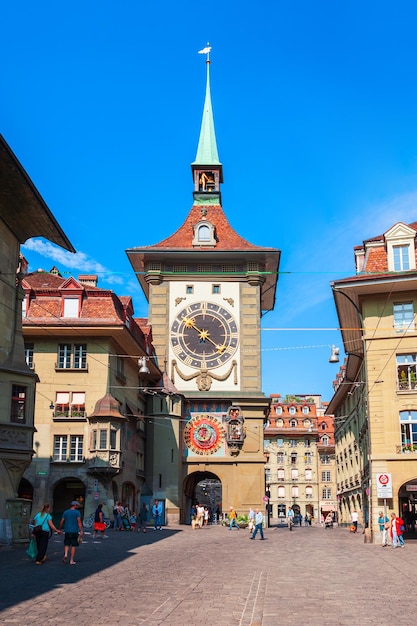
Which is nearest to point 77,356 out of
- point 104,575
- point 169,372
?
point 169,372

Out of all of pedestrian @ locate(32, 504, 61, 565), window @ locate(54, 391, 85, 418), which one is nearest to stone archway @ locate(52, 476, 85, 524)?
window @ locate(54, 391, 85, 418)

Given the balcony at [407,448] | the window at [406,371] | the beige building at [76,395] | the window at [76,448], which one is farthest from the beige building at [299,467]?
the balcony at [407,448]

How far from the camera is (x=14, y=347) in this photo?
96.3ft

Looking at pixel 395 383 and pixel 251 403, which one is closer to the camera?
pixel 395 383

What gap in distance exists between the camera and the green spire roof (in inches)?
2714

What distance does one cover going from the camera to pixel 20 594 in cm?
1448

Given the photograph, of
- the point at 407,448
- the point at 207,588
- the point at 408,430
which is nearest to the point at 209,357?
the point at 408,430

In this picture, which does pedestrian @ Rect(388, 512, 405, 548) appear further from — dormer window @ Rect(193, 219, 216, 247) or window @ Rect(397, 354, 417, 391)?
dormer window @ Rect(193, 219, 216, 247)

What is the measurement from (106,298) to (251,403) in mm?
16593

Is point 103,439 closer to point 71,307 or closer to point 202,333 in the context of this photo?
point 71,307

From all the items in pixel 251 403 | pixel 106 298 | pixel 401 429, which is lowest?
pixel 401 429

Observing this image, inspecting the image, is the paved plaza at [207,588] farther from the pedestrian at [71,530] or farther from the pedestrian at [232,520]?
the pedestrian at [232,520]

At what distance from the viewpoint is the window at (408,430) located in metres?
36.5

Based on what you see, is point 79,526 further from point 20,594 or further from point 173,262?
point 173,262
